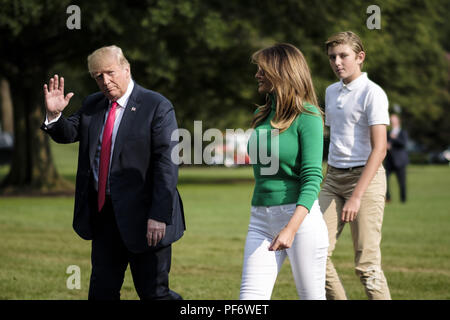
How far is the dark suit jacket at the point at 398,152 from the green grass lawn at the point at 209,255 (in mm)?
1263

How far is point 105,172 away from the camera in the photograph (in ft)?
13.8

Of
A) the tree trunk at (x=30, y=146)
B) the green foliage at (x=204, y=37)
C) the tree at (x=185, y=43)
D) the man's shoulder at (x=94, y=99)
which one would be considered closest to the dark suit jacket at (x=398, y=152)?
the green foliage at (x=204, y=37)

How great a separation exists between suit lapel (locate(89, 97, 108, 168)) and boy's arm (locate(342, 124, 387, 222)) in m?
1.83

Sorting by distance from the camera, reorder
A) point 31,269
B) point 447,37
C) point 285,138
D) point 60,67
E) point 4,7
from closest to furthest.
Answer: point 285,138, point 31,269, point 4,7, point 60,67, point 447,37

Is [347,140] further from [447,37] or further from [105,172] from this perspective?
[447,37]

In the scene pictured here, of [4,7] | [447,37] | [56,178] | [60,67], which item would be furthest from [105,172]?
[447,37]

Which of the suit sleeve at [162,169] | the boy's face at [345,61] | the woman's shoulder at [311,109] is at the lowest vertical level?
the suit sleeve at [162,169]

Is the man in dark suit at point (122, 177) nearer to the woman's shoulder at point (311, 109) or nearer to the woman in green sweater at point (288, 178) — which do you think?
the woman in green sweater at point (288, 178)

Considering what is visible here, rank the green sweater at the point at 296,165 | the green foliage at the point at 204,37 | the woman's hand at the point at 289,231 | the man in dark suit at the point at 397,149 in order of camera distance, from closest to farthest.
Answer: the woman's hand at the point at 289,231 < the green sweater at the point at 296,165 < the man in dark suit at the point at 397,149 < the green foliage at the point at 204,37

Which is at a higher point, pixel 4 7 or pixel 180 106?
pixel 4 7

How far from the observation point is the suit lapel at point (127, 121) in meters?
4.21

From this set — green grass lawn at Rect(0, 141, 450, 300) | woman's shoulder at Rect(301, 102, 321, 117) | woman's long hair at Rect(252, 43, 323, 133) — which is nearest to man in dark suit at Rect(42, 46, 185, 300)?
woman's long hair at Rect(252, 43, 323, 133)

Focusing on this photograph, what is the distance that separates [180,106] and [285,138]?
2355cm
